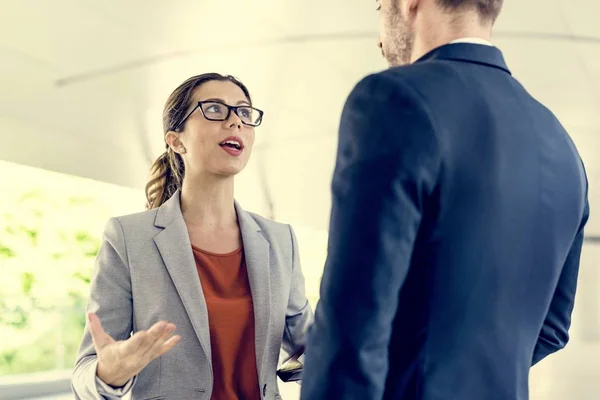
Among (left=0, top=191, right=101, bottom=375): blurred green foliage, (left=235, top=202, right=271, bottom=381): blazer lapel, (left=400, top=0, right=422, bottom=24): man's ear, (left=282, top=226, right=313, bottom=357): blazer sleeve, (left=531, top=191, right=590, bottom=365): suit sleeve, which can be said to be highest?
(left=400, top=0, right=422, bottom=24): man's ear

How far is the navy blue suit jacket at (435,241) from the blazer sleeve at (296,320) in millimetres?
931

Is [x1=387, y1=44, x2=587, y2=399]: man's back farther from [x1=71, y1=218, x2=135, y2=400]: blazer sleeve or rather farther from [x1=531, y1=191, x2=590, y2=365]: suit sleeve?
[x1=71, y1=218, x2=135, y2=400]: blazer sleeve

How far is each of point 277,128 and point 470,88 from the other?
4729 mm

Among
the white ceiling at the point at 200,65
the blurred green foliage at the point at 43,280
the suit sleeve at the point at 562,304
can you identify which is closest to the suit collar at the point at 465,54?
the suit sleeve at the point at 562,304

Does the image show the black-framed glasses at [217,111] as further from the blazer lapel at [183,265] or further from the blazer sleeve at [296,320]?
the blazer sleeve at [296,320]

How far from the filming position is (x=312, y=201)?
6.17 metres

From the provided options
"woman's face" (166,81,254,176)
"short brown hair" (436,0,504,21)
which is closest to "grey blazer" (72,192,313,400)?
"woman's face" (166,81,254,176)

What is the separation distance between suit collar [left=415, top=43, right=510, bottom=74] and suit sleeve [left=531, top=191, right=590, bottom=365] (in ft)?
1.25

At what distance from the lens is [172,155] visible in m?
2.28

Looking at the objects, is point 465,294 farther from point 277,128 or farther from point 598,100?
point 277,128

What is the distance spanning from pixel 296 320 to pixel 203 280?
1.03 ft

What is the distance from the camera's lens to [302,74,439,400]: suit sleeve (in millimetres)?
1011

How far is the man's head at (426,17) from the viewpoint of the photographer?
47.6 inches

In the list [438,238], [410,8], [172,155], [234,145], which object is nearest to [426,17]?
[410,8]
